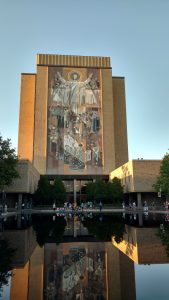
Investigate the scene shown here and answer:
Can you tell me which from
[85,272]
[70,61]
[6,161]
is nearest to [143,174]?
[6,161]

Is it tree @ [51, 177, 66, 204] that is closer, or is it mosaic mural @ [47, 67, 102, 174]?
tree @ [51, 177, 66, 204]

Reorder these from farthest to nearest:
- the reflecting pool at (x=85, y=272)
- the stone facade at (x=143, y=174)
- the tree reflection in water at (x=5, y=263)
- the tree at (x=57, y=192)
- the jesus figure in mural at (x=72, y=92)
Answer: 1. the jesus figure in mural at (x=72, y=92)
2. the tree at (x=57, y=192)
3. the stone facade at (x=143, y=174)
4. the tree reflection in water at (x=5, y=263)
5. the reflecting pool at (x=85, y=272)

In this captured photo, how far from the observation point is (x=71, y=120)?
261ft

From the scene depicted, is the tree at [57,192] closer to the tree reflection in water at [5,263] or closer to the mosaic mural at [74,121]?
the mosaic mural at [74,121]

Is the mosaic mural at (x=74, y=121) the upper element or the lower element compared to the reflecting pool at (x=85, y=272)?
upper

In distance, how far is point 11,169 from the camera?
3875cm

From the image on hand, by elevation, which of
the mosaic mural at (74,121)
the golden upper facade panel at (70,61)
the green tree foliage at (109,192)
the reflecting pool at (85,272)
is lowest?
the reflecting pool at (85,272)

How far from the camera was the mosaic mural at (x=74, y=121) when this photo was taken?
7688 cm

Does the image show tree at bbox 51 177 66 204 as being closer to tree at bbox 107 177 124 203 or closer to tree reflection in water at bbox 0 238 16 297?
tree at bbox 107 177 124 203

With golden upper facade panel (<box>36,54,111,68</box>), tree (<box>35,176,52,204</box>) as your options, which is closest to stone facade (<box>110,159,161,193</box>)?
tree (<box>35,176,52,204</box>)

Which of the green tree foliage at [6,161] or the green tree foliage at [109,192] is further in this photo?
the green tree foliage at [109,192]

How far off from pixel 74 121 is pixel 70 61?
18349 millimetres

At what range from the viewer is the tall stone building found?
77.2m

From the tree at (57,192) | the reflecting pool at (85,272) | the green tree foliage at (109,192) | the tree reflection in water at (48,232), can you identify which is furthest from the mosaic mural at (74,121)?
the reflecting pool at (85,272)
